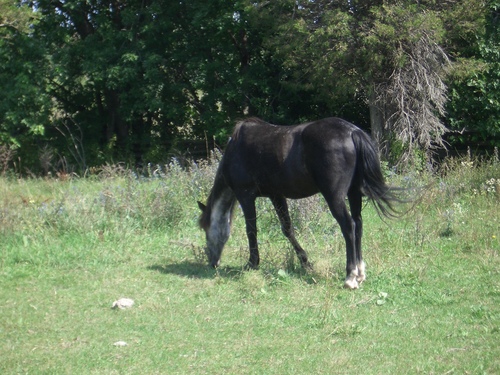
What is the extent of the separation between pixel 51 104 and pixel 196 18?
6315 millimetres

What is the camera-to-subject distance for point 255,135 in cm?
832

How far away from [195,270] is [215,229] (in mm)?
603

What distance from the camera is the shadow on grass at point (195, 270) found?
823 cm

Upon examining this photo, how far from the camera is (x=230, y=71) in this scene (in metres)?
21.9

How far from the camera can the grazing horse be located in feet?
24.5

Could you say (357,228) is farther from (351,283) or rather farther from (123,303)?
(123,303)

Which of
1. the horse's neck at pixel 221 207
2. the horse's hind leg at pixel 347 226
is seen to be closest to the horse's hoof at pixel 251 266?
the horse's neck at pixel 221 207

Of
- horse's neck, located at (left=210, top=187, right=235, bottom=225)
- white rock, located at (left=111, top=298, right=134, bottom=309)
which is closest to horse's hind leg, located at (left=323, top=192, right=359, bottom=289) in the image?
horse's neck, located at (left=210, top=187, right=235, bottom=225)

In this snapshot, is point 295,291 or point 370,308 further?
point 295,291

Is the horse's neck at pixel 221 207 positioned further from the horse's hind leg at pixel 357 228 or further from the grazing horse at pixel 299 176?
the horse's hind leg at pixel 357 228

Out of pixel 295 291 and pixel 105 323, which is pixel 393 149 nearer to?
pixel 295 291

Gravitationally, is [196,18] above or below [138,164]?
above

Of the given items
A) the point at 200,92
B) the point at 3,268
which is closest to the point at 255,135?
the point at 3,268

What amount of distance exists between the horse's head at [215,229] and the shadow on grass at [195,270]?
0.14 meters
